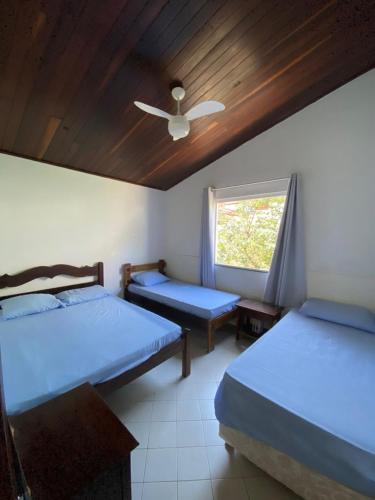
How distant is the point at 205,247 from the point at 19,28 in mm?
2845

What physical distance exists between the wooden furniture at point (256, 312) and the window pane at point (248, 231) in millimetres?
501

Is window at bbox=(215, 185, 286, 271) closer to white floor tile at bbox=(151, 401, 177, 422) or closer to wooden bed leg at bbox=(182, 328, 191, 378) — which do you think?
wooden bed leg at bbox=(182, 328, 191, 378)

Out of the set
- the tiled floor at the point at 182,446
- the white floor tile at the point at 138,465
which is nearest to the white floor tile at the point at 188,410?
the tiled floor at the point at 182,446

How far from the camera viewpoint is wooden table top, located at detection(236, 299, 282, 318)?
261 centimetres

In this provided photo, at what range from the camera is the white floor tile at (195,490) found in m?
1.25

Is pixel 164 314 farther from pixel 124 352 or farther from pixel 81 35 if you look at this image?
pixel 81 35

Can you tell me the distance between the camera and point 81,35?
4.58 feet

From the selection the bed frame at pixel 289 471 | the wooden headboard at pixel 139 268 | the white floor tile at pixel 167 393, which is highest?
the wooden headboard at pixel 139 268

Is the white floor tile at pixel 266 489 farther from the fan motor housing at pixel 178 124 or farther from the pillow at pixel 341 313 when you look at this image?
the fan motor housing at pixel 178 124

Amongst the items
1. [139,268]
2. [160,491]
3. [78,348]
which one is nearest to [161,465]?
[160,491]

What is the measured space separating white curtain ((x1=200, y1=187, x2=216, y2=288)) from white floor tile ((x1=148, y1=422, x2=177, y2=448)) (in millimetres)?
2057

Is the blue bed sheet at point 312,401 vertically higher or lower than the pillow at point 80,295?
lower

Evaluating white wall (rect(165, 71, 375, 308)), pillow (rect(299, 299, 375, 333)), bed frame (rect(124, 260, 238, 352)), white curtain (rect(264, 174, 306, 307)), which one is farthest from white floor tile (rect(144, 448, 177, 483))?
white wall (rect(165, 71, 375, 308))

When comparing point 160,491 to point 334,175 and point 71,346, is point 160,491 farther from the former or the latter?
point 334,175
